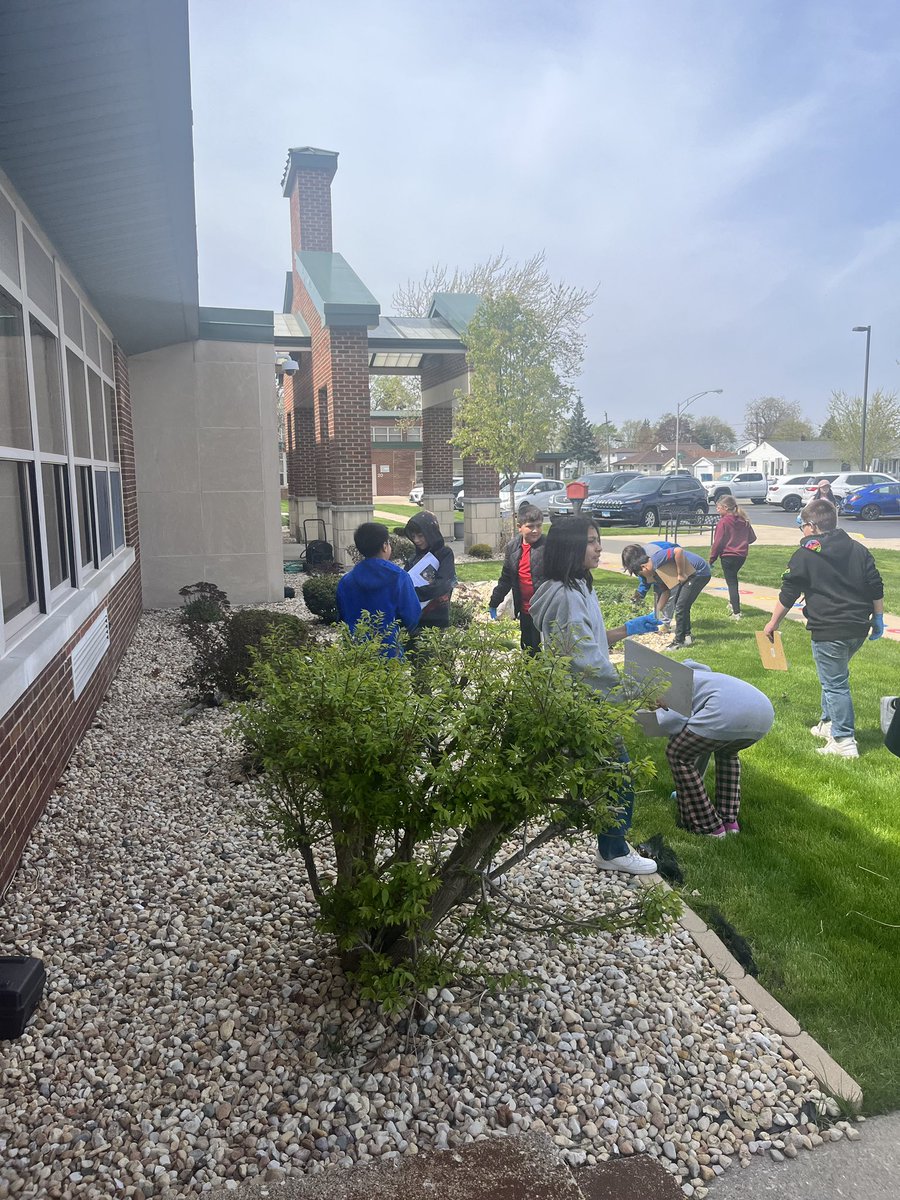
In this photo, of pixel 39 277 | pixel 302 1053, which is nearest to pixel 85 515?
pixel 39 277

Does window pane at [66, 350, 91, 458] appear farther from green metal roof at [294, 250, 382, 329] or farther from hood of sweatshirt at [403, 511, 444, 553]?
green metal roof at [294, 250, 382, 329]

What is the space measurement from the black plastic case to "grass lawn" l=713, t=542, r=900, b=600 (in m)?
12.1

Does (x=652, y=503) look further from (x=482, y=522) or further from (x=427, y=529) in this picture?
(x=427, y=529)

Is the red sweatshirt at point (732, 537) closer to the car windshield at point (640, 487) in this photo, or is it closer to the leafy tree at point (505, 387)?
the leafy tree at point (505, 387)

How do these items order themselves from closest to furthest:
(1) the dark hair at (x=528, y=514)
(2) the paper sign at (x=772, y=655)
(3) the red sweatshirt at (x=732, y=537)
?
(2) the paper sign at (x=772, y=655) → (1) the dark hair at (x=528, y=514) → (3) the red sweatshirt at (x=732, y=537)

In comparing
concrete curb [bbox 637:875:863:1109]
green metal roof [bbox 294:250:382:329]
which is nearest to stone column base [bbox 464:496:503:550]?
green metal roof [bbox 294:250:382:329]

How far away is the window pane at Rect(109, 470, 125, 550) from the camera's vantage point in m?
9.41

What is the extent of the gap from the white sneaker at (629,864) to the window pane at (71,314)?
521 cm

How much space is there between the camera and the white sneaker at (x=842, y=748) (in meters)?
6.17

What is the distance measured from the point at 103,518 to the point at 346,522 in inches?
307

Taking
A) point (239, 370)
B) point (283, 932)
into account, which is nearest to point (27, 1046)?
point (283, 932)

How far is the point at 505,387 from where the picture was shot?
63.6 ft

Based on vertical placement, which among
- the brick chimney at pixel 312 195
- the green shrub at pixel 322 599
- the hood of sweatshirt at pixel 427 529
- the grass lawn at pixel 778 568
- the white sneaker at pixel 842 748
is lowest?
the white sneaker at pixel 842 748

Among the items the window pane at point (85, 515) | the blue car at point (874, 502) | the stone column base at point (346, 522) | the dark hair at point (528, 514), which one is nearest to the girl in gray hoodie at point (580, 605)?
the dark hair at point (528, 514)
